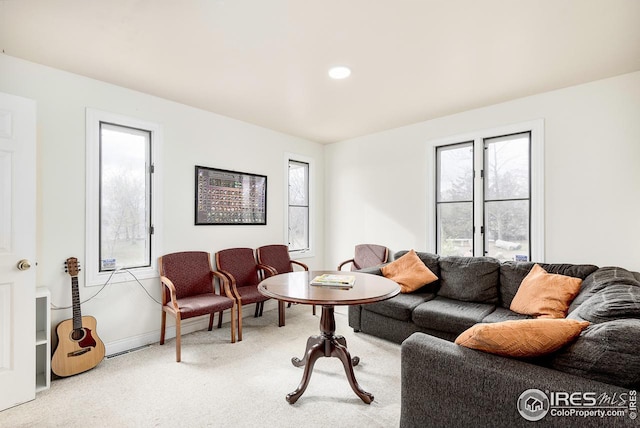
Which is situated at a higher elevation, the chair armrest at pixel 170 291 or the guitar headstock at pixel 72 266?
the guitar headstock at pixel 72 266

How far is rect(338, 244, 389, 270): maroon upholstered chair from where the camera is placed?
4340mm

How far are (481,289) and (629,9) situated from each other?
236 cm

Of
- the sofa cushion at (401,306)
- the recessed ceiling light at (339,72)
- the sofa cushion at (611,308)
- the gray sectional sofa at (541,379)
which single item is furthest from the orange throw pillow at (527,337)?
the recessed ceiling light at (339,72)

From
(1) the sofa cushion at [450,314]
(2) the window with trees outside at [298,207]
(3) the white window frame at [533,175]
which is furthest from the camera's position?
(2) the window with trees outside at [298,207]

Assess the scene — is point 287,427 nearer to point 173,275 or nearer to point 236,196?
point 173,275

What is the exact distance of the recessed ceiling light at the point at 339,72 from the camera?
261 centimetres

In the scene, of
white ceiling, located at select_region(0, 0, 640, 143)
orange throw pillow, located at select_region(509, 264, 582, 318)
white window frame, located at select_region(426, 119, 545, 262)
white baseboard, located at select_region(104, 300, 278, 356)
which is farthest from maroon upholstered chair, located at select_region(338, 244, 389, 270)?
white ceiling, located at select_region(0, 0, 640, 143)

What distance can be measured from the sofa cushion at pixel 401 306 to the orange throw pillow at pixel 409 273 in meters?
0.12

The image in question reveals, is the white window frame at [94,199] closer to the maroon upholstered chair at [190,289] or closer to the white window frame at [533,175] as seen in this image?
the maroon upholstered chair at [190,289]

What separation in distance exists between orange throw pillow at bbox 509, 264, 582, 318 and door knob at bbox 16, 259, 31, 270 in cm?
385

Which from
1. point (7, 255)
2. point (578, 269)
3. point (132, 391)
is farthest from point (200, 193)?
point (578, 269)

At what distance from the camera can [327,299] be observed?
1975 millimetres

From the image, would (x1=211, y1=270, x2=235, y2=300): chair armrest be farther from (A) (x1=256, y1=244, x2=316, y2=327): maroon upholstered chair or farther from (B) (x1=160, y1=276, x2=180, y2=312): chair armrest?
(A) (x1=256, y1=244, x2=316, y2=327): maroon upholstered chair

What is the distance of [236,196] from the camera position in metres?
4.00
